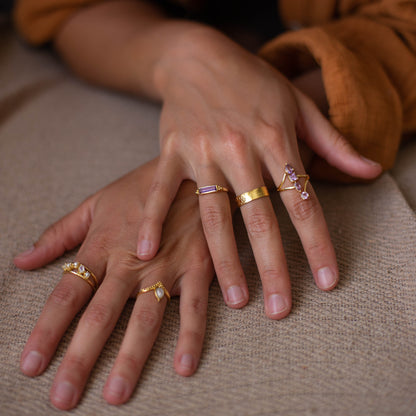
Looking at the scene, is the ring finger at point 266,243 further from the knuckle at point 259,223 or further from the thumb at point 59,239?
the thumb at point 59,239

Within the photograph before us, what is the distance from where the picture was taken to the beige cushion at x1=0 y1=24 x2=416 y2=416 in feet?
1.51

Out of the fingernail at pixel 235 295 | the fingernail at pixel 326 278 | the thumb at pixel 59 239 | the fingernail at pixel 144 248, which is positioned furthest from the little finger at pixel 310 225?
the thumb at pixel 59 239

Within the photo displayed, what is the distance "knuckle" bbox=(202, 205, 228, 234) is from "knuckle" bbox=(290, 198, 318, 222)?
0.10m

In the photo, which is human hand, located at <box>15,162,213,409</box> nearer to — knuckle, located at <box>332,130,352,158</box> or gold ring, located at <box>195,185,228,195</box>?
gold ring, located at <box>195,185,228,195</box>

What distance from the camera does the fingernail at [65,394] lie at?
46 cm

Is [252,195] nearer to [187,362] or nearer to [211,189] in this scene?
[211,189]

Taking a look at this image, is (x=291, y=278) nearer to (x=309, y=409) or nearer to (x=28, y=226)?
(x=309, y=409)

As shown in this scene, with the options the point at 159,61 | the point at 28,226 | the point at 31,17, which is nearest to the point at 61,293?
the point at 28,226

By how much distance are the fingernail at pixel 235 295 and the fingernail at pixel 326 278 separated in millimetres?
105

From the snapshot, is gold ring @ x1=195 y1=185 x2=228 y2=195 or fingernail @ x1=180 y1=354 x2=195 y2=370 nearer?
fingernail @ x1=180 y1=354 x2=195 y2=370

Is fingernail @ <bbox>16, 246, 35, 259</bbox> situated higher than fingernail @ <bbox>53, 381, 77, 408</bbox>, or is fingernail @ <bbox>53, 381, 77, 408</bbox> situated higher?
fingernail @ <bbox>16, 246, 35, 259</bbox>

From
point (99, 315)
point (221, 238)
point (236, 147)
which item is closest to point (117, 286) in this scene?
point (99, 315)

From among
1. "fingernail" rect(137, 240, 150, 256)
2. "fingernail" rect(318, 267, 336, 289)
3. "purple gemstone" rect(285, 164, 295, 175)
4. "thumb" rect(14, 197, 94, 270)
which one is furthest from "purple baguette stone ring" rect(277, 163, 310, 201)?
"thumb" rect(14, 197, 94, 270)

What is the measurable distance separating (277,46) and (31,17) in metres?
0.68
